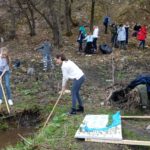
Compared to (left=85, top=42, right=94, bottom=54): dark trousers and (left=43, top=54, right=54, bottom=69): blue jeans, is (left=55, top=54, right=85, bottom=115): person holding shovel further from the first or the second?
(left=85, top=42, right=94, bottom=54): dark trousers

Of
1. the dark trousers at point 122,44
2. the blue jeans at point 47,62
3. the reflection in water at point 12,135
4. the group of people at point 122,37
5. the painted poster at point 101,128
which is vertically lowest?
the reflection in water at point 12,135

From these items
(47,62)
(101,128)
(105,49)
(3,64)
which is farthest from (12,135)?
(105,49)

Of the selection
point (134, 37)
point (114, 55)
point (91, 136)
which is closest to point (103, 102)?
point (91, 136)

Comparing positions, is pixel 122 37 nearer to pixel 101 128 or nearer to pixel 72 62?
pixel 72 62

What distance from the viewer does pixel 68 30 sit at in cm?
2678

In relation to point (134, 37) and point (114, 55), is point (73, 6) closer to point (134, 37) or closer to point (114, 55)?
point (134, 37)

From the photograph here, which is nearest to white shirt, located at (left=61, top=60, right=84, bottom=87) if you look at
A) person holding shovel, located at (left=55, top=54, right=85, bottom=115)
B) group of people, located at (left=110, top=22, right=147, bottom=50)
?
person holding shovel, located at (left=55, top=54, right=85, bottom=115)

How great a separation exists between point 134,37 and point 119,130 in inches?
672

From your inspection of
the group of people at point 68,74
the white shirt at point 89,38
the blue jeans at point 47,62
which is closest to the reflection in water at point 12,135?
the group of people at point 68,74

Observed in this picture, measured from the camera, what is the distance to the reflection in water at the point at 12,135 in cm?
1079

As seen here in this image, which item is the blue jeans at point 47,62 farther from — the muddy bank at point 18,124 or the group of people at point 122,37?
the muddy bank at point 18,124

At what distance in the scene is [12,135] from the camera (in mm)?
11281

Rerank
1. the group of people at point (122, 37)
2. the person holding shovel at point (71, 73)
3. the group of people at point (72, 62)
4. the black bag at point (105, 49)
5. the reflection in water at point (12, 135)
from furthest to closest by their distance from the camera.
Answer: the group of people at point (122, 37) < the black bag at point (105, 49) < the reflection in water at point (12, 135) < the group of people at point (72, 62) < the person holding shovel at point (71, 73)

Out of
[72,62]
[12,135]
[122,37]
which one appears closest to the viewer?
[72,62]
